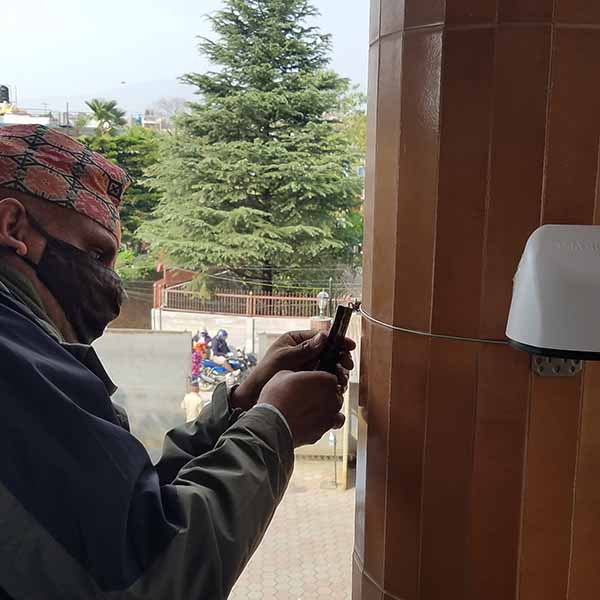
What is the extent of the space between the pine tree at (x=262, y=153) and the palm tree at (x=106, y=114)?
1.01ft

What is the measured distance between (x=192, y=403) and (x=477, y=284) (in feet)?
3.03

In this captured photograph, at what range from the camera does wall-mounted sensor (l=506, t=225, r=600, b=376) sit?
0.62 meters

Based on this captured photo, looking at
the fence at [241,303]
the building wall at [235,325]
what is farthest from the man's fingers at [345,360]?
the fence at [241,303]

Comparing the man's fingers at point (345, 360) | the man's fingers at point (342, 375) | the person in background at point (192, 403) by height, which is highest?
the man's fingers at point (345, 360)

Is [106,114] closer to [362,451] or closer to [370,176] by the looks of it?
[370,176]

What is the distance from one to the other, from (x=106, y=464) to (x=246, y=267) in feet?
5.99

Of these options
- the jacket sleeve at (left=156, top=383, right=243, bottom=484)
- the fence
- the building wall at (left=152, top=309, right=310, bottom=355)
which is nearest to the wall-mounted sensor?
the jacket sleeve at (left=156, top=383, right=243, bottom=484)

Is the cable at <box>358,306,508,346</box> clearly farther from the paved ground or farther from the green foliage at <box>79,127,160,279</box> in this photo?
the green foliage at <box>79,127,160,279</box>

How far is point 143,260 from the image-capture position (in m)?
1.74

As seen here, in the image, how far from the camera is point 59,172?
723 mm

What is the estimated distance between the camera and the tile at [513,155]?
76 cm

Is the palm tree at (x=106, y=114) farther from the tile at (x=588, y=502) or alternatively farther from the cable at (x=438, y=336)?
the tile at (x=588, y=502)

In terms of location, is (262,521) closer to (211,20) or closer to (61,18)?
(61,18)

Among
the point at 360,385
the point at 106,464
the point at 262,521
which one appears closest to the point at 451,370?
the point at 360,385
